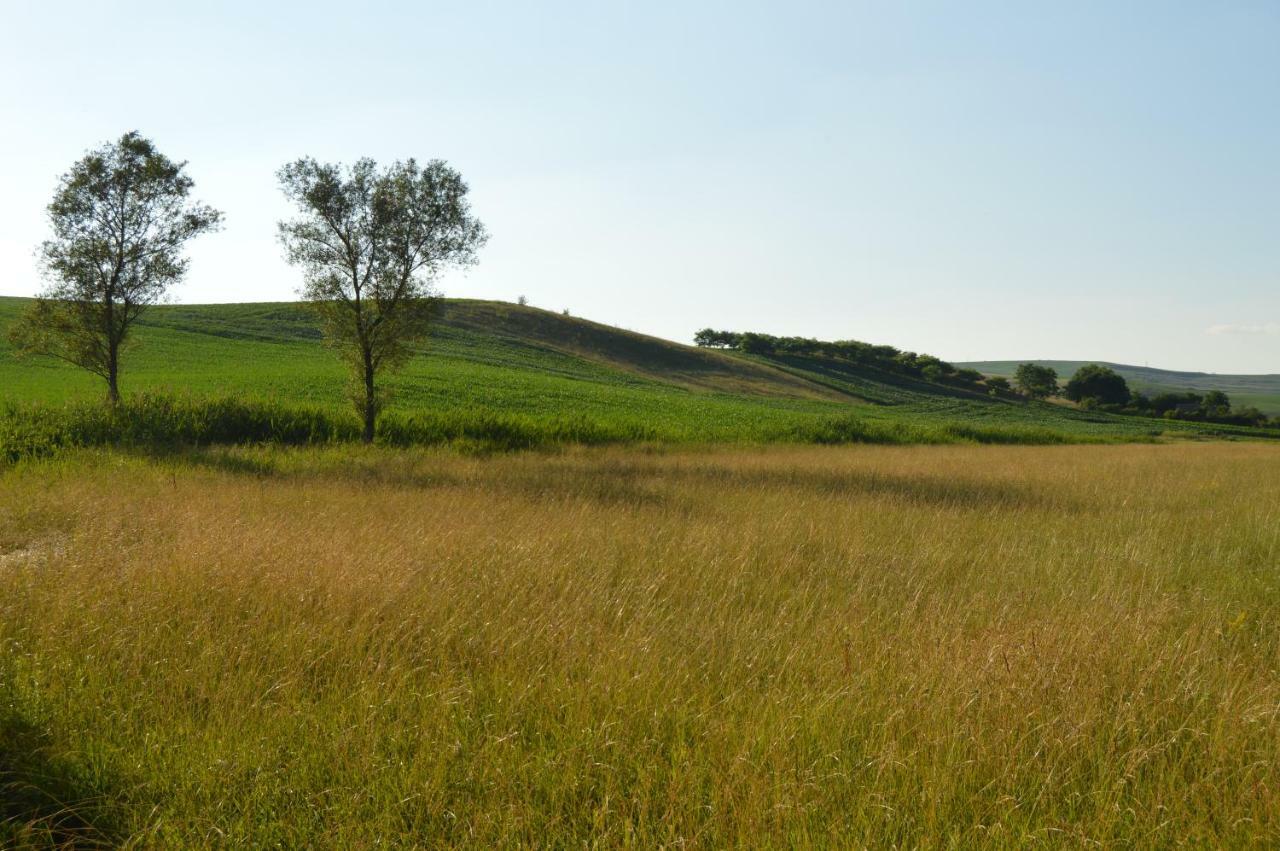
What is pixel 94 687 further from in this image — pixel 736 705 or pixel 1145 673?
pixel 1145 673

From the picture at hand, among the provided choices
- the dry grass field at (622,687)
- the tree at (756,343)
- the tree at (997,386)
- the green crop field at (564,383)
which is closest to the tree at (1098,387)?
the tree at (997,386)

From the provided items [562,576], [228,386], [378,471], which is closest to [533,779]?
[562,576]

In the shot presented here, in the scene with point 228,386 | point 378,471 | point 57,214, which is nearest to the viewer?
point 378,471

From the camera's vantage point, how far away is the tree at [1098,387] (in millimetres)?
88062

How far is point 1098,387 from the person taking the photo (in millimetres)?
89312

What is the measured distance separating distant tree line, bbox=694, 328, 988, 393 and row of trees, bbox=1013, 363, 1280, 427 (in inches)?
167

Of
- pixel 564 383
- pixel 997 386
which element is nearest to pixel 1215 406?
pixel 997 386

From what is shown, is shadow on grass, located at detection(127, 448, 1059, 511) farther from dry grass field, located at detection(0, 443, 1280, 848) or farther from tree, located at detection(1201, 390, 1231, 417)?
tree, located at detection(1201, 390, 1231, 417)

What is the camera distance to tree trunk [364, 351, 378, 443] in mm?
20359

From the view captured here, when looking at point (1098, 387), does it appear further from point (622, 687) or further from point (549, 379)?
point (622, 687)

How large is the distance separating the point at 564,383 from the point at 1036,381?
231ft

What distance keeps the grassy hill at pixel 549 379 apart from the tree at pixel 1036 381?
11.8m

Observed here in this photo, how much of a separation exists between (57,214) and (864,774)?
22781mm

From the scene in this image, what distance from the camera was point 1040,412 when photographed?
A: 236ft
